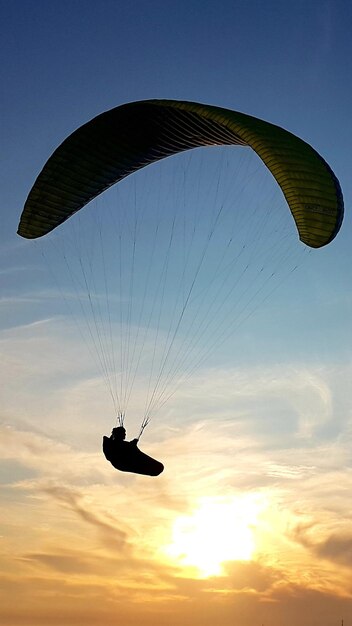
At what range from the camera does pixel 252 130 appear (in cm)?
2827

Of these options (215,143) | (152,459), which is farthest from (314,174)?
(152,459)

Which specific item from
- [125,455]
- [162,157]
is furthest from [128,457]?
[162,157]

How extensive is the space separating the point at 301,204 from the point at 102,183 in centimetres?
768

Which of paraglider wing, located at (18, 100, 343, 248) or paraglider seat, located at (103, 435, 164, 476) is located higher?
paraglider wing, located at (18, 100, 343, 248)

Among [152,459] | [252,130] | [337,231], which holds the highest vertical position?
[252,130]

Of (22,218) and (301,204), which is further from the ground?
(22,218)

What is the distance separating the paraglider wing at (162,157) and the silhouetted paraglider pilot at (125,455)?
7.12 metres

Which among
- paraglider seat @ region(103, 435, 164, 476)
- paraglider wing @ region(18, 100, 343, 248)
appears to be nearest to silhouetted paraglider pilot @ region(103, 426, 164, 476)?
paraglider seat @ region(103, 435, 164, 476)

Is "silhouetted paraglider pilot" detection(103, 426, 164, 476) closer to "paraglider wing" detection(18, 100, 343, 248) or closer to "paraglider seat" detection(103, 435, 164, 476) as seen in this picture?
"paraglider seat" detection(103, 435, 164, 476)

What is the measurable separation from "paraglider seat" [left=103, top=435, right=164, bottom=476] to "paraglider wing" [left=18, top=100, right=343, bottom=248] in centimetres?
734

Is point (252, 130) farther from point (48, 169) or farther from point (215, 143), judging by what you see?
point (48, 169)

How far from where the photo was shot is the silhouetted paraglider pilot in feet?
101

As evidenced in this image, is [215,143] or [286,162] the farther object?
[215,143]

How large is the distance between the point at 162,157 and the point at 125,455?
9.51 metres
